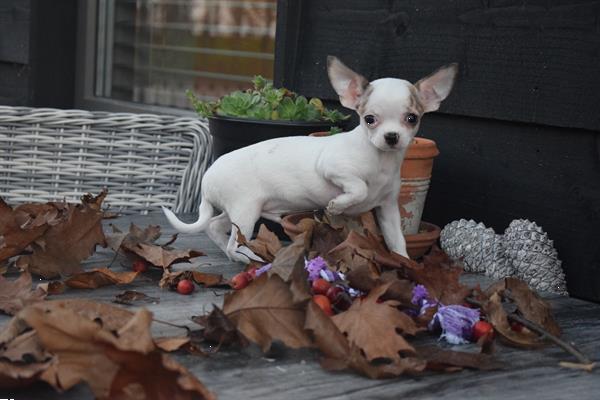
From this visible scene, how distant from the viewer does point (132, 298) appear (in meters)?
1.56

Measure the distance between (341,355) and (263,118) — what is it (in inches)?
40.1

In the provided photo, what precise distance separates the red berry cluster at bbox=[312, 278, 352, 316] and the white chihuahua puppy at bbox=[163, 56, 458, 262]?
1.00 ft

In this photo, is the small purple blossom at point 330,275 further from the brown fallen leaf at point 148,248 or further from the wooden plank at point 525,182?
the wooden plank at point 525,182

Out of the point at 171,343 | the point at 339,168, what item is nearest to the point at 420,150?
the point at 339,168

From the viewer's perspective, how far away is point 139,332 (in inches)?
42.6

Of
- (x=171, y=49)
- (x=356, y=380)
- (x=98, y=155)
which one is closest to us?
(x=356, y=380)

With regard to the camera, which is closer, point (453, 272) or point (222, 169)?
point (453, 272)

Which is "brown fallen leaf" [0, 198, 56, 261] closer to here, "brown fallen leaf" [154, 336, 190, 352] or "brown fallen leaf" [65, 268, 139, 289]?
"brown fallen leaf" [65, 268, 139, 289]

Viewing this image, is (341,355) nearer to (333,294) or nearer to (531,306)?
(333,294)

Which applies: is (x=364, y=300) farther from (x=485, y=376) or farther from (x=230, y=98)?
(x=230, y=98)

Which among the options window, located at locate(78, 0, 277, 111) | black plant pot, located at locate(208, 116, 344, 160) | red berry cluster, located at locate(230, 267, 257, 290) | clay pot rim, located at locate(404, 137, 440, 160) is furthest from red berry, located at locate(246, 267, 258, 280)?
window, located at locate(78, 0, 277, 111)

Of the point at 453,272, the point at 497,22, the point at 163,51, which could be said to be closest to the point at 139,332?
the point at 453,272

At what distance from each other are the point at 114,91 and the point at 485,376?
305 centimetres

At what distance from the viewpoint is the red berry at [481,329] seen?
1.37 metres
